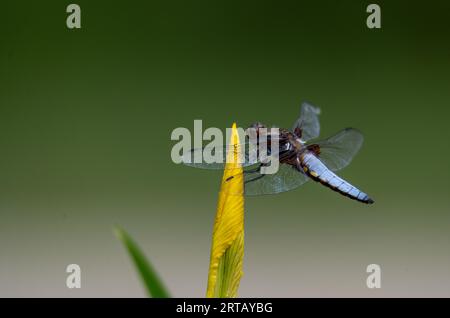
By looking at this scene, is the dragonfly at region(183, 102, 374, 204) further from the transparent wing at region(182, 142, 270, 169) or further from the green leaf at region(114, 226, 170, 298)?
the green leaf at region(114, 226, 170, 298)

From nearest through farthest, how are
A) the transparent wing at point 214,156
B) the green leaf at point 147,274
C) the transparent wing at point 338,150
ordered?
the green leaf at point 147,274
the transparent wing at point 214,156
the transparent wing at point 338,150

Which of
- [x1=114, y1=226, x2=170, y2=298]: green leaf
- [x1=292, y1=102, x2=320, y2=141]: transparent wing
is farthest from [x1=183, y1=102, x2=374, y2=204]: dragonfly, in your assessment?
[x1=114, y1=226, x2=170, y2=298]: green leaf

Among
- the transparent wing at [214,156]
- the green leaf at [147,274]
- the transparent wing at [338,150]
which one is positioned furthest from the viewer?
the transparent wing at [338,150]

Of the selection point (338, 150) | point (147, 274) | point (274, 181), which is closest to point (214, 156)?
point (274, 181)

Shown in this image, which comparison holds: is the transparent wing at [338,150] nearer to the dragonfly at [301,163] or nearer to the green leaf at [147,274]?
the dragonfly at [301,163]

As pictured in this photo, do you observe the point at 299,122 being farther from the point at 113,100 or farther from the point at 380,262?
the point at 113,100

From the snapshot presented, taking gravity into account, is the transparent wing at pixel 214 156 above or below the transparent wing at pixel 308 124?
below

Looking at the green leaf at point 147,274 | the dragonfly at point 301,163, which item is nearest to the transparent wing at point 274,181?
the dragonfly at point 301,163

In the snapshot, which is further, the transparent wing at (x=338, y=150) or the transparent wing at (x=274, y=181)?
the transparent wing at (x=338, y=150)
